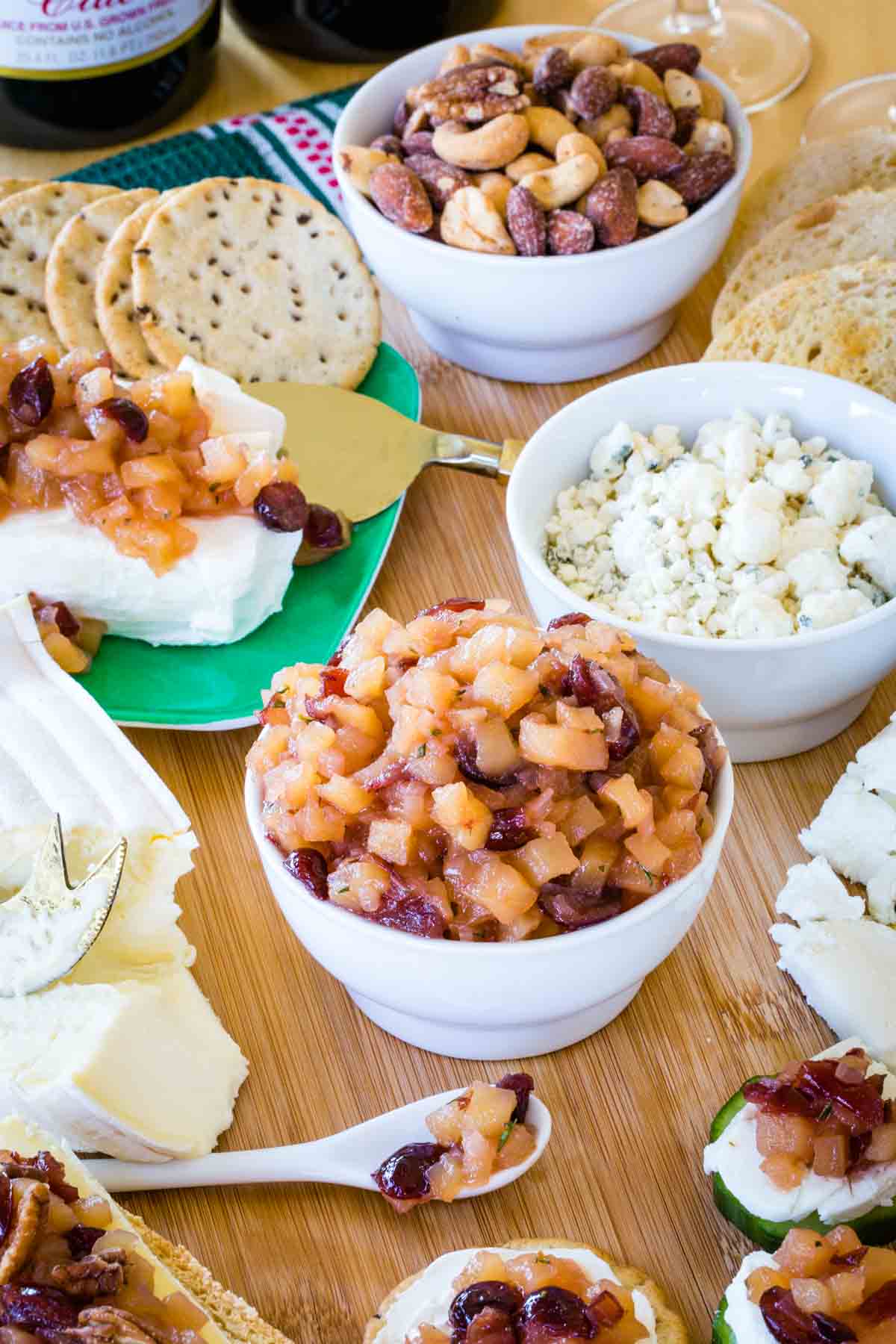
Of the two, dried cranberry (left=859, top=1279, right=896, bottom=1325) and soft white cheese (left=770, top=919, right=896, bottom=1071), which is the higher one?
dried cranberry (left=859, top=1279, right=896, bottom=1325)

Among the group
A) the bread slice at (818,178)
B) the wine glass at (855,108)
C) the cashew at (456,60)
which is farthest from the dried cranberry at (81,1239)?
the wine glass at (855,108)

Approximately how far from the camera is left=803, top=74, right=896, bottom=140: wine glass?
362 centimetres

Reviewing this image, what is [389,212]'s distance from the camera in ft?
9.02

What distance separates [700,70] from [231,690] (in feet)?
5.45

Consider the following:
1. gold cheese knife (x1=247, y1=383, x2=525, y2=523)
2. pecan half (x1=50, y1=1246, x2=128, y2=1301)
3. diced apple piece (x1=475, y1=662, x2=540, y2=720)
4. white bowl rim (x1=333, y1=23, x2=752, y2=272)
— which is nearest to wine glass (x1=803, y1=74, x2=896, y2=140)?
white bowl rim (x1=333, y1=23, x2=752, y2=272)

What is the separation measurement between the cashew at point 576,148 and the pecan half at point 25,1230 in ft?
6.50

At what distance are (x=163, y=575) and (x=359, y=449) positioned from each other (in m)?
0.55

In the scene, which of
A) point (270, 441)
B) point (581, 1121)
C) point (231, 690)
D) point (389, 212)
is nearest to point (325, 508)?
point (270, 441)

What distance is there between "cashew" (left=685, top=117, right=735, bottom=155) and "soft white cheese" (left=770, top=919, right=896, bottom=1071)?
1.53m

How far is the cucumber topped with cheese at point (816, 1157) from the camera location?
1724 mm

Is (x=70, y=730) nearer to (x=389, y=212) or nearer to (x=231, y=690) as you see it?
(x=231, y=690)

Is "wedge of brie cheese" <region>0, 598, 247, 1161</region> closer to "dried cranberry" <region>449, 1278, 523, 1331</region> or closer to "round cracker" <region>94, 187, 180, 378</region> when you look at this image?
"dried cranberry" <region>449, 1278, 523, 1331</region>

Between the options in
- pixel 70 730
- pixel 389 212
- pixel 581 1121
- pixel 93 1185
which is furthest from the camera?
pixel 389 212

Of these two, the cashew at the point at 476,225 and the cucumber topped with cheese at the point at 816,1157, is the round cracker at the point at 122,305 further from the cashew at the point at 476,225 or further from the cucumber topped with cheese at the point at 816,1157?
the cucumber topped with cheese at the point at 816,1157
